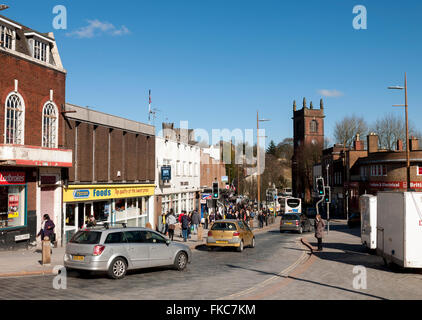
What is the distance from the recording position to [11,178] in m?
20.0

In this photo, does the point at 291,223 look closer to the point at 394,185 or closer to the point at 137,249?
the point at 394,185

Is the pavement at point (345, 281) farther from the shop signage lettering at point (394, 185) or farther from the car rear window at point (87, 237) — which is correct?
the shop signage lettering at point (394, 185)

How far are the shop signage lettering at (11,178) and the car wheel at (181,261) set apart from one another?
9.18 m

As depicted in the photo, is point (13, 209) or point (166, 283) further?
point (13, 209)

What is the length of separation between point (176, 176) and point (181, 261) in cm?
2363

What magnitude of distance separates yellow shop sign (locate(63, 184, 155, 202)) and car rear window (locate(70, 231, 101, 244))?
32.8 feet

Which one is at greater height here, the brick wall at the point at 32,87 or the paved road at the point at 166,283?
the brick wall at the point at 32,87

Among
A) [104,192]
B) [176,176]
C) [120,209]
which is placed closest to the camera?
[104,192]

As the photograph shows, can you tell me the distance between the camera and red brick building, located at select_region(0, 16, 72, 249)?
1970 centimetres

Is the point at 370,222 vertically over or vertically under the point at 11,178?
under

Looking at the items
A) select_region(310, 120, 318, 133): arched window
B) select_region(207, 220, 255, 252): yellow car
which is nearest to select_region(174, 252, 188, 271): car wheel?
select_region(207, 220, 255, 252): yellow car

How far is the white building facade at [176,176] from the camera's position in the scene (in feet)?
115

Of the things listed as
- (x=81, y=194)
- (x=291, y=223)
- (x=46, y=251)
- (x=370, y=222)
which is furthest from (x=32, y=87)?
(x=291, y=223)

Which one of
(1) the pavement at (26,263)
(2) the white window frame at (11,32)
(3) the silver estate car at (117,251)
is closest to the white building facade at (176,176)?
(1) the pavement at (26,263)
